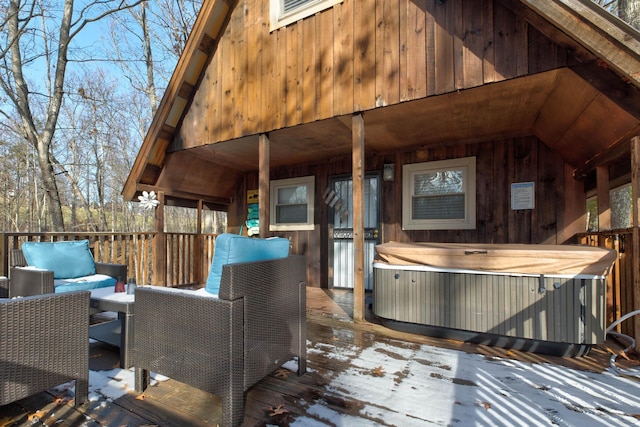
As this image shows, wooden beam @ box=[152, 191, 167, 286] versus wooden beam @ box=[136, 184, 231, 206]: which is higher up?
wooden beam @ box=[136, 184, 231, 206]

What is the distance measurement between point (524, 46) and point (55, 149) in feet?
51.5

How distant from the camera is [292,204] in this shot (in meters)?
5.77

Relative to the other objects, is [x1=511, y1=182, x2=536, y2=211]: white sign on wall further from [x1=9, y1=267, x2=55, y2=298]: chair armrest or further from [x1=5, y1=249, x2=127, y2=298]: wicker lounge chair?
[x1=9, y1=267, x2=55, y2=298]: chair armrest

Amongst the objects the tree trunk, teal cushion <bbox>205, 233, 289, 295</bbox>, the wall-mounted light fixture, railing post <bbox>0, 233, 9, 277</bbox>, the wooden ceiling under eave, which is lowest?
railing post <bbox>0, 233, 9, 277</bbox>

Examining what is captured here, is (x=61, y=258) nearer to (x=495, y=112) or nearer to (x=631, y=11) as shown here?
(x=495, y=112)

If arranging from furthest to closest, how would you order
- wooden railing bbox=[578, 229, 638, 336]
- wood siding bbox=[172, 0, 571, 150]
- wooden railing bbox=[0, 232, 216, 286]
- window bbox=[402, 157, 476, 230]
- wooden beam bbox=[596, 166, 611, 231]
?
window bbox=[402, 157, 476, 230] < wooden railing bbox=[0, 232, 216, 286] < wooden beam bbox=[596, 166, 611, 231] < wood siding bbox=[172, 0, 571, 150] < wooden railing bbox=[578, 229, 638, 336]

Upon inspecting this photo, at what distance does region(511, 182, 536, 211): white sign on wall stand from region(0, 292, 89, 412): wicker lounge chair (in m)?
4.59

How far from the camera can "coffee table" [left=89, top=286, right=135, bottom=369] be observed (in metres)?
2.04

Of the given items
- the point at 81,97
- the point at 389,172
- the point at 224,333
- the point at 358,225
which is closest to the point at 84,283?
the point at 224,333

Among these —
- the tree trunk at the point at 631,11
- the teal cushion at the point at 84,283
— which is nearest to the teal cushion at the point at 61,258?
the teal cushion at the point at 84,283

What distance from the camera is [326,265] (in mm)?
5320

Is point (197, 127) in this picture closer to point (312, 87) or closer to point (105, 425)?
point (312, 87)

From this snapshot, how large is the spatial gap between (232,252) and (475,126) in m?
3.42

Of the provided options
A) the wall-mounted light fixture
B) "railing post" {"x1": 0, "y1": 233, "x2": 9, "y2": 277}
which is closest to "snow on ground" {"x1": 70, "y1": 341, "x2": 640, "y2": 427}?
"railing post" {"x1": 0, "y1": 233, "x2": 9, "y2": 277}
